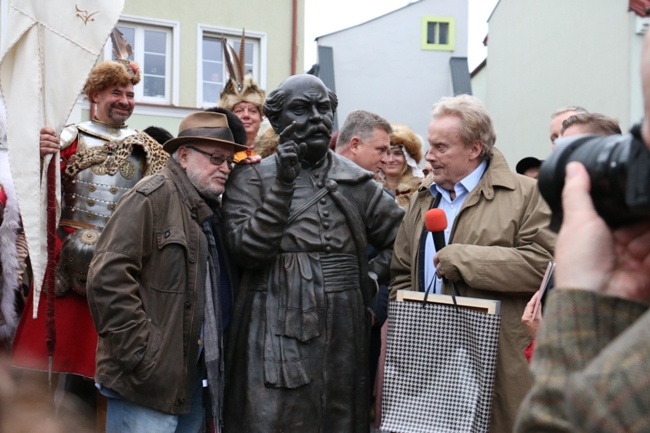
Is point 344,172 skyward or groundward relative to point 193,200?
skyward

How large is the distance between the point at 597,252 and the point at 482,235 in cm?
305

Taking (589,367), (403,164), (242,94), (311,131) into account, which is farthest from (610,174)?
(403,164)

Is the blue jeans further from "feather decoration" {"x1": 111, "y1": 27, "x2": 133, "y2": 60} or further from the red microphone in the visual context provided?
"feather decoration" {"x1": 111, "y1": 27, "x2": 133, "y2": 60}

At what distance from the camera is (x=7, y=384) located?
6.21 ft

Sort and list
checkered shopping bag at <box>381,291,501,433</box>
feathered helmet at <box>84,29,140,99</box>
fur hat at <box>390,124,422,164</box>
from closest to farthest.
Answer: checkered shopping bag at <box>381,291,501,433</box>
feathered helmet at <box>84,29,140,99</box>
fur hat at <box>390,124,422,164</box>

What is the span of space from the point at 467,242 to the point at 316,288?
75 cm

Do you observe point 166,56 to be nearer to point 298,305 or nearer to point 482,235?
point 482,235

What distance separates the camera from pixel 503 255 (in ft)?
14.2

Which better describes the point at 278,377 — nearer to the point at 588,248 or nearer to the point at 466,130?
the point at 466,130

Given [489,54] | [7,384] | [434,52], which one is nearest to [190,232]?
[7,384]

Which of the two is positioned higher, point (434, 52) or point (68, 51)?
point (434, 52)

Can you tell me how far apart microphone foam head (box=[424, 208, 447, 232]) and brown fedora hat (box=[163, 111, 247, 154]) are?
3.15 feet

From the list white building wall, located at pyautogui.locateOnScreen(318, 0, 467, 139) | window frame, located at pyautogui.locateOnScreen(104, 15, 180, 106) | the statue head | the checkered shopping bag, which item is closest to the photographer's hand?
the checkered shopping bag

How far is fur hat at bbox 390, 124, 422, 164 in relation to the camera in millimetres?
7598
